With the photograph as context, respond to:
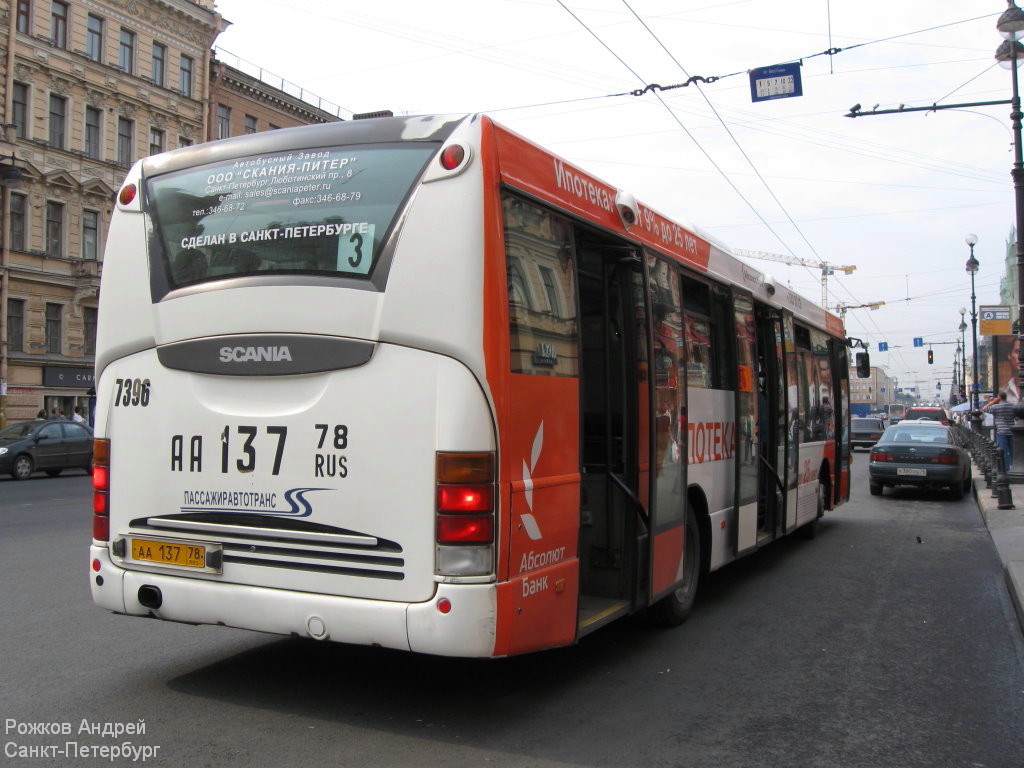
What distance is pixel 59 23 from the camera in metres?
36.0

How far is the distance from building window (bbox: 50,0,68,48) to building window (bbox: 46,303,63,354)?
9.81 m

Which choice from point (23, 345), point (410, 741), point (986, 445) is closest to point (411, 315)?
point (410, 741)

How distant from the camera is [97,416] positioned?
546 centimetres

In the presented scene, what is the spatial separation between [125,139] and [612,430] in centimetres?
3837

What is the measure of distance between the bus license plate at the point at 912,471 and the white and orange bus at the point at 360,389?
14626mm

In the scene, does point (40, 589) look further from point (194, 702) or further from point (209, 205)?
point (209, 205)

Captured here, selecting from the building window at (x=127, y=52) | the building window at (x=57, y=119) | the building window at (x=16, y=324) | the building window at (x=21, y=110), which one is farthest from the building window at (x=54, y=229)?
the building window at (x=127, y=52)

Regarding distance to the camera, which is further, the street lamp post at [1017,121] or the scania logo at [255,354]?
the street lamp post at [1017,121]

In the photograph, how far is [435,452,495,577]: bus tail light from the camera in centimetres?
446

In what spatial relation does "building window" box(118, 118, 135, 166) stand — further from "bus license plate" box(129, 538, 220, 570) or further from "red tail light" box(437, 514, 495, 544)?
"red tail light" box(437, 514, 495, 544)

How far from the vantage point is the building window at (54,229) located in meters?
36.3

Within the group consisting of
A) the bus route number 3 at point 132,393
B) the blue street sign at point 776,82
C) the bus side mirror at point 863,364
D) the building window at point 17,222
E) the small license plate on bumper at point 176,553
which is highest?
the building window at point 17,222

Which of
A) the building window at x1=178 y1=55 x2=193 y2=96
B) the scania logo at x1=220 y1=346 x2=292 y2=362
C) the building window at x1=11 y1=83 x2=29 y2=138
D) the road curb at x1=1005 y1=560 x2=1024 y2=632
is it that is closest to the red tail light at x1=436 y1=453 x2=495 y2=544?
the scania logo at x1=220 y1=346 x2=292 y2=362

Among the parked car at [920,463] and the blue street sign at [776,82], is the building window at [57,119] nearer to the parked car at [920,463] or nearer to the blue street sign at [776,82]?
the blue street sign at [776,82]
